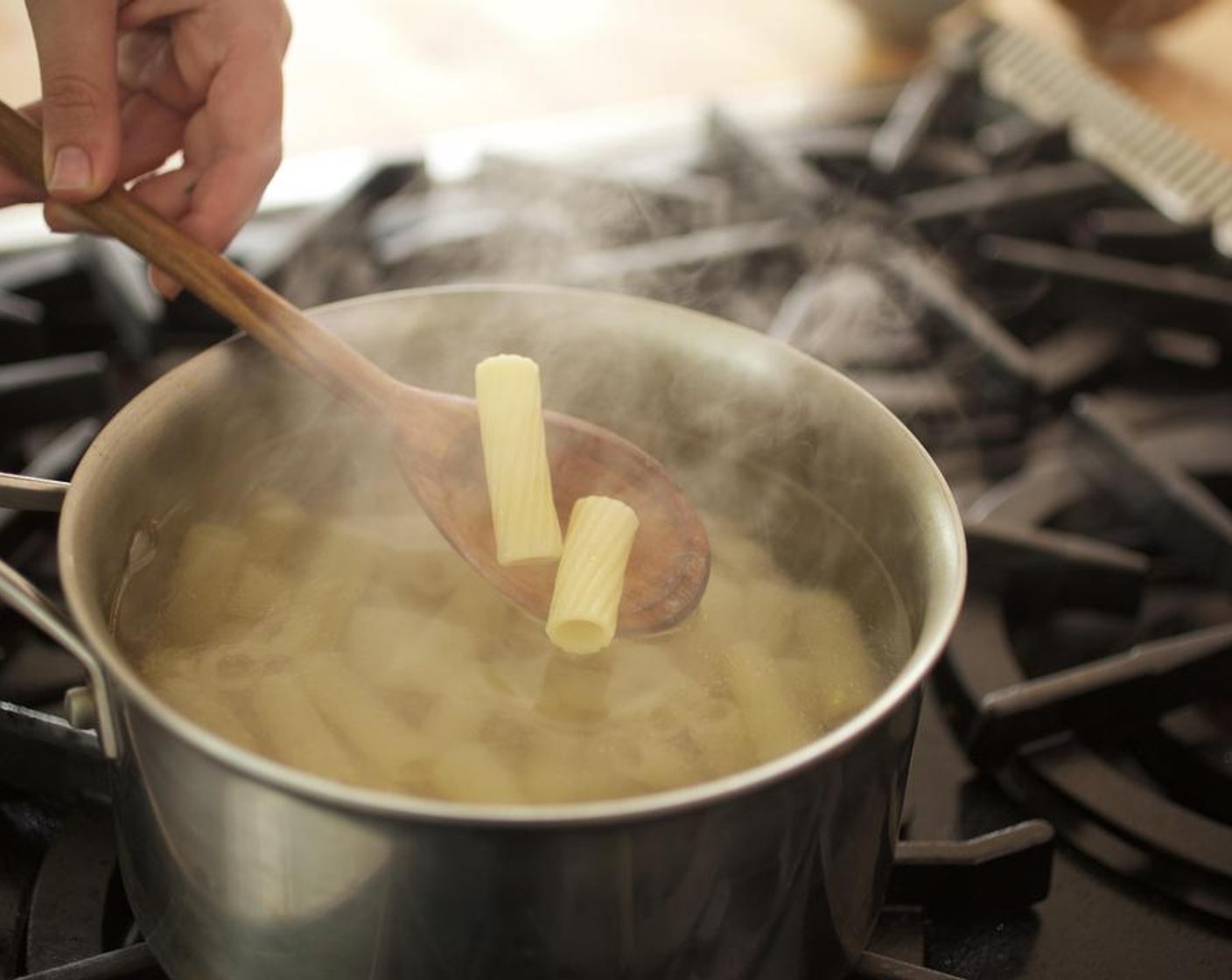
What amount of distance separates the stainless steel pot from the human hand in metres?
0.17

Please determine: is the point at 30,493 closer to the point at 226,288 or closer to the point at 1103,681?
the point at 226,288

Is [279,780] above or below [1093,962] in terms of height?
above

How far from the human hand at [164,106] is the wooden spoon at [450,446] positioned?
3 centimetres

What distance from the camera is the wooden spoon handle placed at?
770 mm

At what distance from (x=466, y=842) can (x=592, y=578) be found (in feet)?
0.95

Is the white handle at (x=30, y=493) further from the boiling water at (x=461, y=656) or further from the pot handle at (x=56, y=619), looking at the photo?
the boiling water at (x=461, y=656)

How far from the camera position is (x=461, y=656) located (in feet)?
2.62

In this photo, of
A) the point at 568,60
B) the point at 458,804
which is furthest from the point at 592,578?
the point at 568,60

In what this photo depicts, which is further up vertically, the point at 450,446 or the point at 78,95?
the point at 78,95

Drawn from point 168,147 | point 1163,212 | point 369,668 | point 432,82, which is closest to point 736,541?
point 369,668

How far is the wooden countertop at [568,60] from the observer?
153 centimetres

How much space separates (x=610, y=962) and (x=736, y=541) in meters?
0.44

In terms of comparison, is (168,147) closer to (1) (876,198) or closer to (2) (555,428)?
(2) (555,428)

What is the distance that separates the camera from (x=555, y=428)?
87 centimetres
